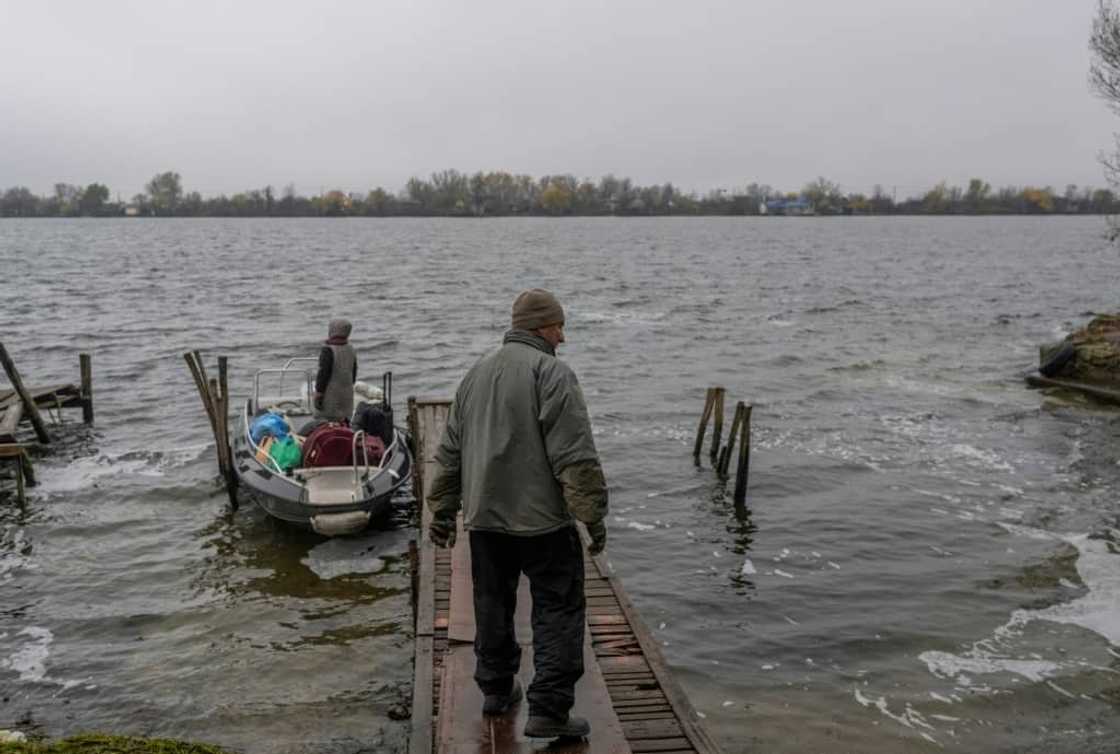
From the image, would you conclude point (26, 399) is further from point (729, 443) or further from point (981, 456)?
point (981, 456)

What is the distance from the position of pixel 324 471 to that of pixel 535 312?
9.31 meters

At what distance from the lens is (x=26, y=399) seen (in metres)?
18.1

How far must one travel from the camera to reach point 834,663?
10023 millimetres

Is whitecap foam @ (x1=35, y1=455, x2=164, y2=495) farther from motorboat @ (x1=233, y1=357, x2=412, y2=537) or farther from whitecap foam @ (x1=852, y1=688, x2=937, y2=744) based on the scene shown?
whitecap foam @ (x1=852, y1=688, x2=937, y2=744)

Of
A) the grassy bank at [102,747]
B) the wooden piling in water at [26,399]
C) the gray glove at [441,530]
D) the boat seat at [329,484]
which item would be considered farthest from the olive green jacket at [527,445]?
the wooden piling in water at [26,399]

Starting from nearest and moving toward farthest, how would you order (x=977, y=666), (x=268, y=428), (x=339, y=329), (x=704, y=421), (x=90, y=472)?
(x=977, y=666) < (x=339, y=329) < (x=268, y=428) < (x=90, y=472) < (x=704, y=421)

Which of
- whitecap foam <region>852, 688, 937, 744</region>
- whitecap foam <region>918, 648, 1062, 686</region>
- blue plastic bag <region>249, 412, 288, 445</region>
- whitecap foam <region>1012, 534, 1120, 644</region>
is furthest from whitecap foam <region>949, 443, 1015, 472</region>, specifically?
blue plastic bag <region>249, 412, 288, 445</region>

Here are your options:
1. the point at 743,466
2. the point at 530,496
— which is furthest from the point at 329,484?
the point at 530,496

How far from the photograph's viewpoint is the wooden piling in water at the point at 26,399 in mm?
17578

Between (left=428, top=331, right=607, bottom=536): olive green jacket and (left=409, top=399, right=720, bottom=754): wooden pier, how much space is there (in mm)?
1212

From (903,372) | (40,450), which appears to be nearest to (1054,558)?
(903,372)

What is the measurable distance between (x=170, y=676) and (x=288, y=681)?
126 centimetres

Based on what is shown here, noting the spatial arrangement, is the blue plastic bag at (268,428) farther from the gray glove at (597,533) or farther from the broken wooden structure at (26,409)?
the gray glove at (597,533)

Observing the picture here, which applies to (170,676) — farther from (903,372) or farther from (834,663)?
(903,372)
